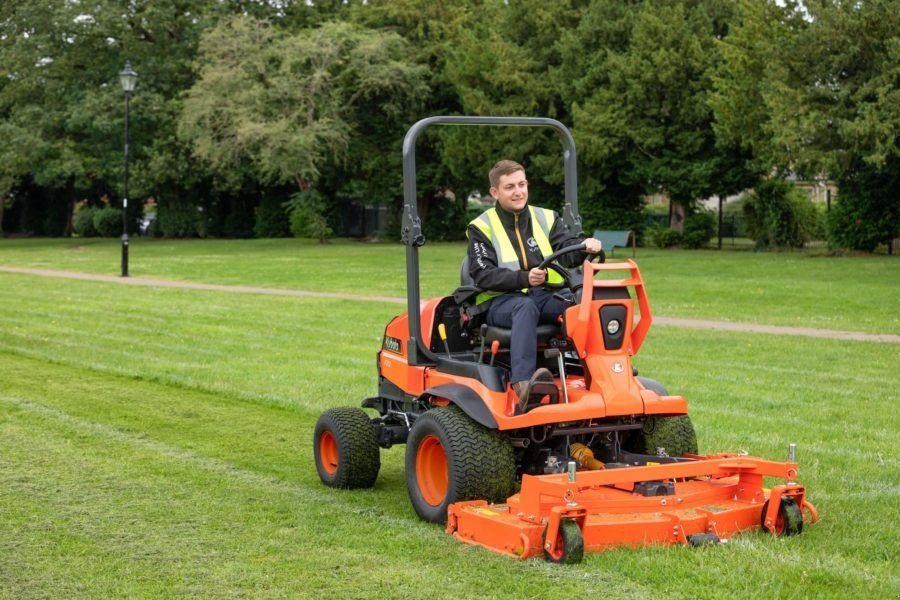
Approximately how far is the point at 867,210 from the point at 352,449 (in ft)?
104

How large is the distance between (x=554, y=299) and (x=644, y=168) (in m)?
36.6

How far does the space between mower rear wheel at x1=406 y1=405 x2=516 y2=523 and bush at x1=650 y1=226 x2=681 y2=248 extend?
37645mm

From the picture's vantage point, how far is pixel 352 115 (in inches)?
2014

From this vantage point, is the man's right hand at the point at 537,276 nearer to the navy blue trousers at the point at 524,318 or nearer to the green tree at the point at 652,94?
the navy blue trousers at the point at 524,318

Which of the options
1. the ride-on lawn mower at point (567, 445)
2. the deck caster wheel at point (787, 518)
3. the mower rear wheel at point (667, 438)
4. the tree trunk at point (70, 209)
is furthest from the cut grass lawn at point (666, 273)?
the tree trunk at point (70, 209)

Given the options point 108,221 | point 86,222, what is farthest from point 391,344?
point 86,222

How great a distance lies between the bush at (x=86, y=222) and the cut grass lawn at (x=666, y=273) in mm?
12716

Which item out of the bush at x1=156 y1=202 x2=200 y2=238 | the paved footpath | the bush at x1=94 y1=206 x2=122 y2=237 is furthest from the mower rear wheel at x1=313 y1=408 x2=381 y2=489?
the bush at x1=94 y1=206 x2=122 y2=237

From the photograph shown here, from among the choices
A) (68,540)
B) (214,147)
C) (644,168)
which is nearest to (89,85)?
(214,147)

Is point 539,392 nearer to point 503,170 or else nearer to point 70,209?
point 503,170

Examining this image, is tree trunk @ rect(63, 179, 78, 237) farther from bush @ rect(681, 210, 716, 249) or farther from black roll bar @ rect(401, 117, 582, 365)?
black roll bar @ rect(401, 117, 582, 365)

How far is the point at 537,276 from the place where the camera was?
283 inches

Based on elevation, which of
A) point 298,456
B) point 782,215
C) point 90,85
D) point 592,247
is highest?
point 90,85

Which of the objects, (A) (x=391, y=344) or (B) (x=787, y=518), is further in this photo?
(A) (x=391, y=344)
